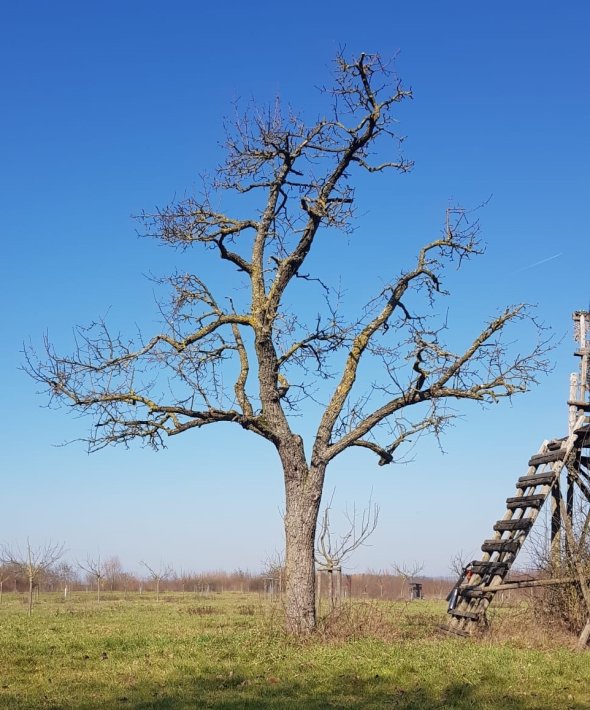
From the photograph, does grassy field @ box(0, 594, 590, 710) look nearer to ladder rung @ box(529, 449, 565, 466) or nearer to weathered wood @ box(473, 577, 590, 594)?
weathered wood @ box(473, 577, 590, 594)

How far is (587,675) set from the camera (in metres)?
12.8

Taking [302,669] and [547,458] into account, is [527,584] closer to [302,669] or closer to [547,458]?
[547,458]

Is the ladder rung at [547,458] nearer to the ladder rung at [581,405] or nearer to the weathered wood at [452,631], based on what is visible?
the ladder rung at [581,405]

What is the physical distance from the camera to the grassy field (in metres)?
11.4

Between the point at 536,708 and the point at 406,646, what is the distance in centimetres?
479

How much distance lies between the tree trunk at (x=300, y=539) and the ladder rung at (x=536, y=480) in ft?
15.7

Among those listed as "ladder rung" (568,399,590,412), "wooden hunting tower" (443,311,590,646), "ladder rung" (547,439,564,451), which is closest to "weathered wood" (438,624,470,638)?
"wooden hunting tower" (443,311,590,646)

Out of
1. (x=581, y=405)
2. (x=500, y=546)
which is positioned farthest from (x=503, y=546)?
(x=581, y=405)

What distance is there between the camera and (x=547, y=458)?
18266 millimetres

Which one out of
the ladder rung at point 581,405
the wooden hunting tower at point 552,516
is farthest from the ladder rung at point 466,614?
the ladder rung at point 581,405

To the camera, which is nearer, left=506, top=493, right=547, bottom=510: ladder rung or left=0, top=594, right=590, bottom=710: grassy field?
left=0, top=594, right=590, bottom=710: grassy field

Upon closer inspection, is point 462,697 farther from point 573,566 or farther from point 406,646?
point 573,566

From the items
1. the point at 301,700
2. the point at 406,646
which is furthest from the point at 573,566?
the point at 301,700

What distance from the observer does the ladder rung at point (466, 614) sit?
55.5 ft
